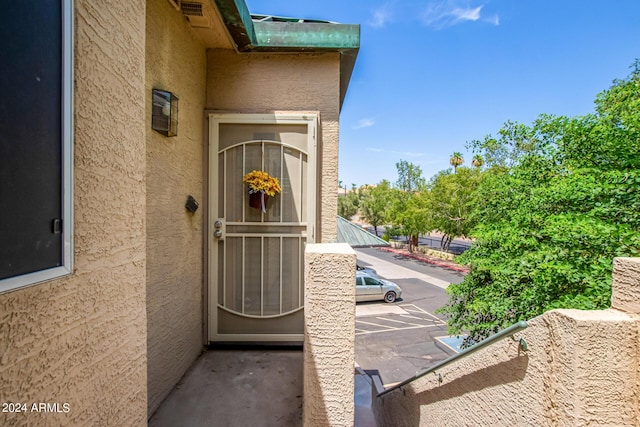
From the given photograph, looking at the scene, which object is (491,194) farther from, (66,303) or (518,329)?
(66,303)

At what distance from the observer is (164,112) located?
97.3 inches

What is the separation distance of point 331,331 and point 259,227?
2.07 meters

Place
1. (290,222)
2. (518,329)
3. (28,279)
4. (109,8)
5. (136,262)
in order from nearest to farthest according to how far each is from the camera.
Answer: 1. (28,279)
2. (109,8)
3. (136,262)
4. (518,329)
5. (290,222)

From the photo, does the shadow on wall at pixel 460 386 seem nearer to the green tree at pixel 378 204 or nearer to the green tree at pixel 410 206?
the green tree at pixel 410 206

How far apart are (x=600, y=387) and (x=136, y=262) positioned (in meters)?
2.42

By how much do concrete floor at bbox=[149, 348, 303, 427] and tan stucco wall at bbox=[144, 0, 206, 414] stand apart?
140 millimetres

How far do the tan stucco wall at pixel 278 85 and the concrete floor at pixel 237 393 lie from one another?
4.97ft

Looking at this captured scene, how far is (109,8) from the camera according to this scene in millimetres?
1217

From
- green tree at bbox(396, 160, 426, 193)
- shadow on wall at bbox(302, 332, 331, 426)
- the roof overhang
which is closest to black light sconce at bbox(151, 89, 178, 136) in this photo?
the roof overhang

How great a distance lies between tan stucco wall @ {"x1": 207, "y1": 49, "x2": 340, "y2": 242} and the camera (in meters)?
3.55

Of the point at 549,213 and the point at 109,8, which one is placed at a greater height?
the point at 109,8

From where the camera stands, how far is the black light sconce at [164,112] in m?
2.39

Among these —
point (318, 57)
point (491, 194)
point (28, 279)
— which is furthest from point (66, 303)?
point (491, 194)

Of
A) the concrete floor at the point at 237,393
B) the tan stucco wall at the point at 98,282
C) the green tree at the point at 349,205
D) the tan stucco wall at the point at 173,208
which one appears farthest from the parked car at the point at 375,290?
the green tree at the point at 349,205
